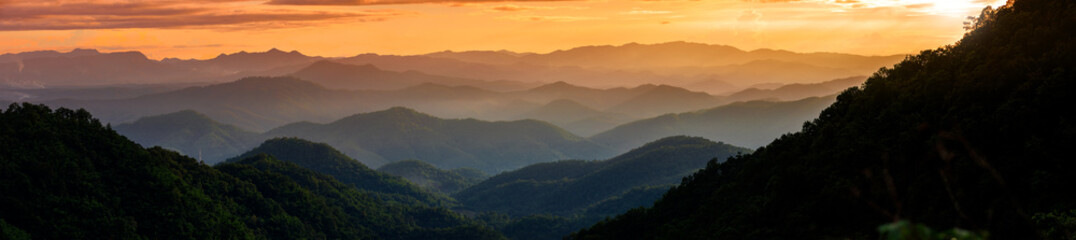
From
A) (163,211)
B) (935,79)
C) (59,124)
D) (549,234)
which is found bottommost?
(549,234)

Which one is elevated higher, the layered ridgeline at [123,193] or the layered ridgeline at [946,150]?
the layered ridgeline at [946,150]

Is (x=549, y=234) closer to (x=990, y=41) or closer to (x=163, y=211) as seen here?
(x=163, y=211)

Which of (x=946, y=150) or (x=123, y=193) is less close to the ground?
(x=946, y=150)

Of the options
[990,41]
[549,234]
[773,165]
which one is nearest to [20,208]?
[773,165]

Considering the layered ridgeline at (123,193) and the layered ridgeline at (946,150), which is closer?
the layered ridgeline at (946,150)
